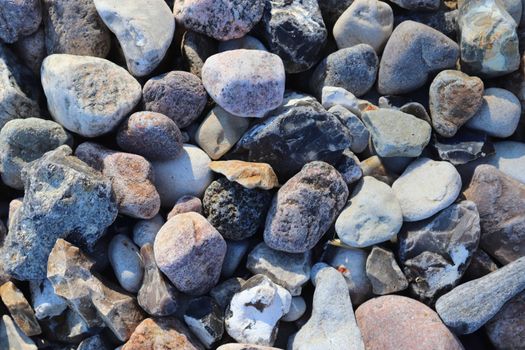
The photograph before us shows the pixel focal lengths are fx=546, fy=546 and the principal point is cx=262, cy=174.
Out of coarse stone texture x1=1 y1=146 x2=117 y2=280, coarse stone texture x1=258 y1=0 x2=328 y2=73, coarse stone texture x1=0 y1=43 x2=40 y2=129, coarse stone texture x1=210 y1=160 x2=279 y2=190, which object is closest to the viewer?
coarse stone texture x1=1 y1=146 x2=117 y2=280

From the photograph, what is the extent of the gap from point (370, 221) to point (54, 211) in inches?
41.4

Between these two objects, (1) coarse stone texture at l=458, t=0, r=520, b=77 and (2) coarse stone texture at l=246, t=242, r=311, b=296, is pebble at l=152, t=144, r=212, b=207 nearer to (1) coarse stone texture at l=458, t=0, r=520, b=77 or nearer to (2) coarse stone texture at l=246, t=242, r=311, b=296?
(2) coarse stone texture at l=246, t=242, r=311, b=296

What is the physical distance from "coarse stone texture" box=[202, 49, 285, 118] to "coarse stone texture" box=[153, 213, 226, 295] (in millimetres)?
413

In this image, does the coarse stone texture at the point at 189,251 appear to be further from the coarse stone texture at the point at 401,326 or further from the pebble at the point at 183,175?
the coarse stone texture at the point at 401,326

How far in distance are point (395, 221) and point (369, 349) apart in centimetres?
45

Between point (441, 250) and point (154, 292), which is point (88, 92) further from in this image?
point (441, 250)

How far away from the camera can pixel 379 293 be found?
192 cm

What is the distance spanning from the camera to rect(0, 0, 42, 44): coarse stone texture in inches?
75.7

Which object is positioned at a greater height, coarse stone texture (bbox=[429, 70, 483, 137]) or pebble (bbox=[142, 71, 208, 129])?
pebble (bbox=[142, 71, 208, 129])

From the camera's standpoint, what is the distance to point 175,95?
1911mm

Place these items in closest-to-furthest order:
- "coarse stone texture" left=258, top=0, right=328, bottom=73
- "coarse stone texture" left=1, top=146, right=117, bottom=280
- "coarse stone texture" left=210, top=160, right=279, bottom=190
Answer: "coarse stone texture" left=1, top=146, right=117, bottom=280 → "coarse stone texture" left=210, top=160, right=279, bottom=190 → "coarse stone texture" left=258, top=0, right=328, bottom=73

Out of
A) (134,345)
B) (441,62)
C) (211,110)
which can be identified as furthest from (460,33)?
(134,345)

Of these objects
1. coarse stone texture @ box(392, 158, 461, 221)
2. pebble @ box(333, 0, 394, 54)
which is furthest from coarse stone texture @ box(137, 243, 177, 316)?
pebble @ box(333, 0, 394, 54)

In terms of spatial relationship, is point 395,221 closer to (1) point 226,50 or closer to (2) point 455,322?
(2) point 455,322
